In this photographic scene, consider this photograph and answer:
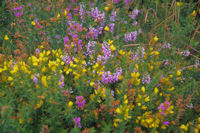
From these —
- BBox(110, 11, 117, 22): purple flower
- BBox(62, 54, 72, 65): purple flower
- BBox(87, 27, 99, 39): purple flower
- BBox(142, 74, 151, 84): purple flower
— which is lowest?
BBox(142, 74, 151, 84): purple flower

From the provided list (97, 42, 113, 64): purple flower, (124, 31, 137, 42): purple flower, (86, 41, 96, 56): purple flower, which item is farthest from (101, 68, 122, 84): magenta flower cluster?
(124, 31, 137, 42): purple flower

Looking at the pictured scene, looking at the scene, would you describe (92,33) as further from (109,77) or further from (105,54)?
(109,77)

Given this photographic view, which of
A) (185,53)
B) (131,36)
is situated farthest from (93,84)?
(185,53)

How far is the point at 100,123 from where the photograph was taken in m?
2.06

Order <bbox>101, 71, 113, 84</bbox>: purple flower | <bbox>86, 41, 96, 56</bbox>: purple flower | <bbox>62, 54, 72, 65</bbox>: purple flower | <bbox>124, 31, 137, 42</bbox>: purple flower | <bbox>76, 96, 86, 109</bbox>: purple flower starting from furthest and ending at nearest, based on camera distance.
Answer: <bbox>124, 31, 137, 42</bbox>: purple flower
<bbox>86, 41, 96, 56</bbox>: purple flower
<bbox>62, 54, 72, 65</bbox>: purple flower
<bbox>101, 71, 113, 84</bbox>: purple flower
<bbox>76, 96, 86, 109</bbox>: purple flower

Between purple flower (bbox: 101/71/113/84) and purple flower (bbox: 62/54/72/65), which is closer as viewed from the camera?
purple flower (bbox: 101/71/113/84)

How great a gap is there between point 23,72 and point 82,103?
0.66 meters

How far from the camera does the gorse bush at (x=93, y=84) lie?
69.4 inches

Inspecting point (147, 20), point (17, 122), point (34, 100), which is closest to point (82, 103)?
point (34, 100)

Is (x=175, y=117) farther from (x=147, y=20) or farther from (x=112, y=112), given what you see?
(x=147, y=20)

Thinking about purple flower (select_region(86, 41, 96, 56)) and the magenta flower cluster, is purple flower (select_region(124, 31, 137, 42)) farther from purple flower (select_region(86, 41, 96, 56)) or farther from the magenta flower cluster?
the magenta flower cluster

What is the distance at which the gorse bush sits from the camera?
1.76 meters

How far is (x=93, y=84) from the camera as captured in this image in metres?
2.11

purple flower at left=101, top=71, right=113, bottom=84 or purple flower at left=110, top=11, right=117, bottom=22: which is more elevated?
purple flower at left=110, top=11, right=117, bottom=22
